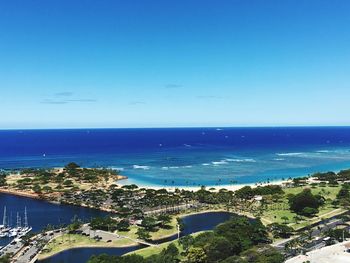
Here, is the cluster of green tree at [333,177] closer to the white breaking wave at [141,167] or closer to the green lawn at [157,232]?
the green lawn at [157,232]

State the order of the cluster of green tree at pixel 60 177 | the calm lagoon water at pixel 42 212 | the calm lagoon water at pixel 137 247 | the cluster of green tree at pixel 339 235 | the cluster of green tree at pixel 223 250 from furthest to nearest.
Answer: the cluster of green tree at pixel 60 177 → the calm lagoon water at pixel 42 212 → the cluster of green tree at pixel 339 235 → the calm lagoon water at pixel 137 247 → the cluster of green tree at pixel 223 250

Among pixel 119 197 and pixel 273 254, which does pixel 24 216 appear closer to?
pixel 119 197

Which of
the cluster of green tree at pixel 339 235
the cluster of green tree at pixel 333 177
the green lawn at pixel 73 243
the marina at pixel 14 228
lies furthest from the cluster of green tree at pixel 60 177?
the cluster of green tree at pixel 339 235

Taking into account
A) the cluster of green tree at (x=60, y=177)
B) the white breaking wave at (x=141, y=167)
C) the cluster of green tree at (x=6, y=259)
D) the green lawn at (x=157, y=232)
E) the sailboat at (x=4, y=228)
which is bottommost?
the green lawn at (x=157, y=232)

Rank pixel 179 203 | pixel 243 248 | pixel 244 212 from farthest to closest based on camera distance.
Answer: pixel 179 203
pixel 244 212
pixel 243 248

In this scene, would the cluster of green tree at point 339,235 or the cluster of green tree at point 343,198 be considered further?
the cluster of green tree at point 343,198

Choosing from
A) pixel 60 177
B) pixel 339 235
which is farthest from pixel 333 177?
pixel 60 177

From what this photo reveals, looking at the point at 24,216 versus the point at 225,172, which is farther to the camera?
the point at 225,172

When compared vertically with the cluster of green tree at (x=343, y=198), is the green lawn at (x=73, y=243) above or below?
below

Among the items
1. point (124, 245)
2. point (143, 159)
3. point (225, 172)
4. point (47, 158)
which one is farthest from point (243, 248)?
point (47, 158)
